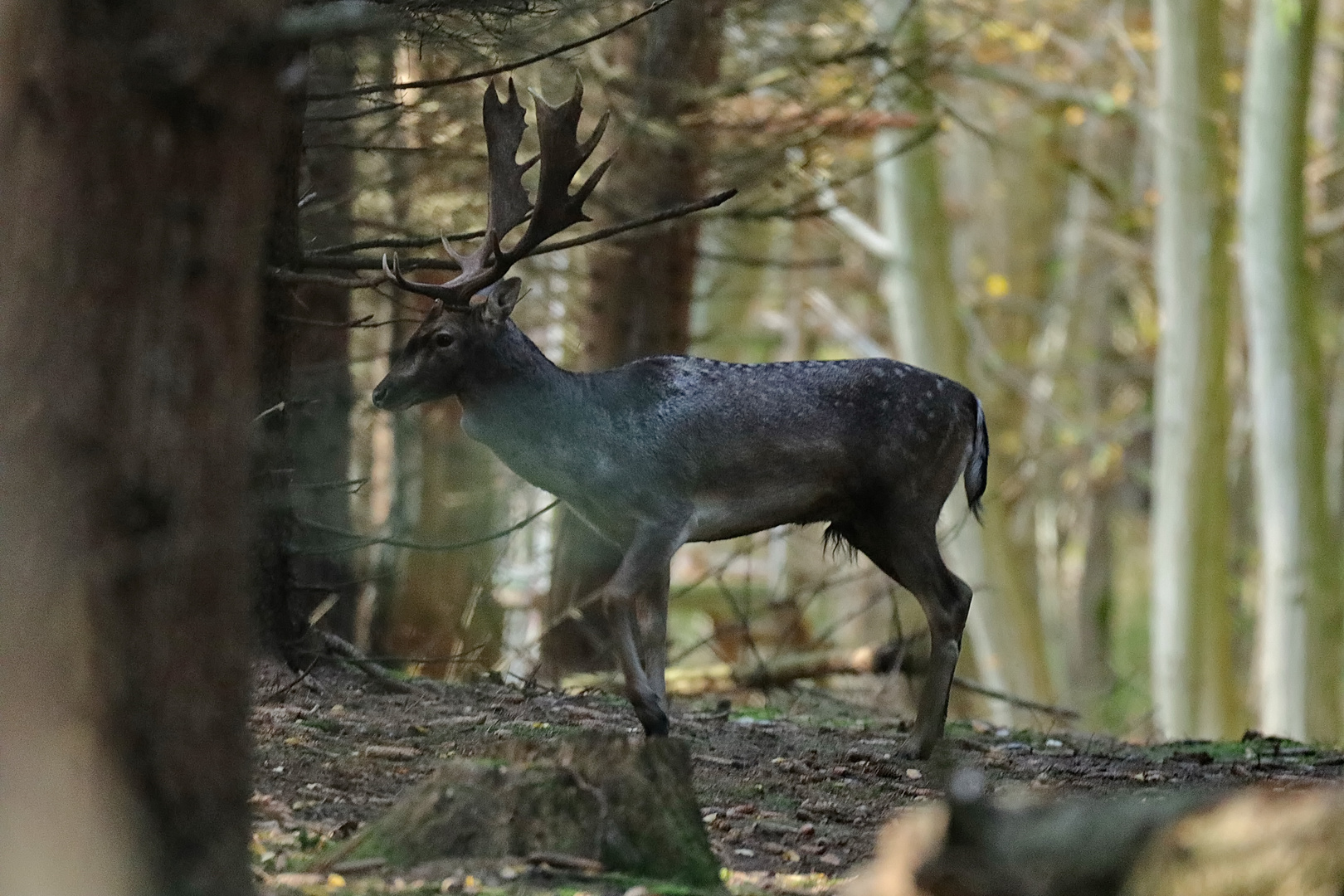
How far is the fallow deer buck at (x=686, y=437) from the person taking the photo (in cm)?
817

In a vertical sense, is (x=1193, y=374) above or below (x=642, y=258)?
below

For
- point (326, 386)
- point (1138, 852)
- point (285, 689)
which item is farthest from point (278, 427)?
point (1138, 852)

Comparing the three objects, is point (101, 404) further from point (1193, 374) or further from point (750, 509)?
point (1193, 374)

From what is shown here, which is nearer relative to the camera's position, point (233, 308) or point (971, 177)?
point (233, 308)

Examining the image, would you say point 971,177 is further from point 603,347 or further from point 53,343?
point 53,343

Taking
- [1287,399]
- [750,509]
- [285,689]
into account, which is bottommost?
[285,689]

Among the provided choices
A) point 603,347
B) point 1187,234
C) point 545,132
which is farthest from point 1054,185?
point 545,132

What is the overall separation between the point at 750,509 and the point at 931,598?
102cm

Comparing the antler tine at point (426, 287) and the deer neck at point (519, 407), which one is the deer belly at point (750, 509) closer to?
the deer neck at point (519, 407)

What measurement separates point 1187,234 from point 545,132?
11.9 m

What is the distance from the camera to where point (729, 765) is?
Answer: 7.76 m

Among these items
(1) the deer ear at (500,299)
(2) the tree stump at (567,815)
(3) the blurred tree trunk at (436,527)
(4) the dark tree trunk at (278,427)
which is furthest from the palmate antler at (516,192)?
(3) the blurred tree trunk at (436,527)

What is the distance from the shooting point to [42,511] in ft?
12.9

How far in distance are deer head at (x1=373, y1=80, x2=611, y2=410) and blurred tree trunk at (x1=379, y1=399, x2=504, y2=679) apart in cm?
487
